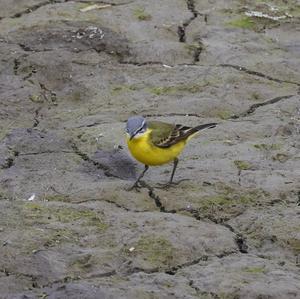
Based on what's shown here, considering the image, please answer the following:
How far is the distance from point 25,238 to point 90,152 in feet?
5.17

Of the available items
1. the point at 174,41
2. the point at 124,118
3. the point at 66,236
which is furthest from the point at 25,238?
the point at 174,41

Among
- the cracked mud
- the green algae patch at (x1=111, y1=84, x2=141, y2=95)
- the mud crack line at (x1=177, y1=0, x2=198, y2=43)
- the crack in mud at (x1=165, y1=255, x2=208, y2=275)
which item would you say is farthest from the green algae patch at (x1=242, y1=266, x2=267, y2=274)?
the mud crack line at (x1=177, y1=0, x2=198, y2=43)

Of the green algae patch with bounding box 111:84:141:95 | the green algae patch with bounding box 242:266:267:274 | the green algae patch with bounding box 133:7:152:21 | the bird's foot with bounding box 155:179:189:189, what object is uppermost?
the green algae patch with bounding box 242:266:267:274

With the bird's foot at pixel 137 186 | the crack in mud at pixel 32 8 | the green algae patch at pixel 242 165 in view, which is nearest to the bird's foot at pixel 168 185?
the bird's foot at pixel 137 186

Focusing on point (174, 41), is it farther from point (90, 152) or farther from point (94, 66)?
point (90, 152)

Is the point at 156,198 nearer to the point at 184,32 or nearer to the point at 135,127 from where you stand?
the point at 135,127

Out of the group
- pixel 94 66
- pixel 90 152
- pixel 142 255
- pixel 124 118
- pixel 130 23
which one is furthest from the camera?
pixel 130 23

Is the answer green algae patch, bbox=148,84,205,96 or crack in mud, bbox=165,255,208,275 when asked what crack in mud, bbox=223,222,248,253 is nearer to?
crack in mud, bbox=165,255,208,275

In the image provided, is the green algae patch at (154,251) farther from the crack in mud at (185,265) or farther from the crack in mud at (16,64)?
the crack in mud at (16,64)

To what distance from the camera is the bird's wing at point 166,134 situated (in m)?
6.42

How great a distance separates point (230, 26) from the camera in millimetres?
9203

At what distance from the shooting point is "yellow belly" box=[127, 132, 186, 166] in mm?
6359

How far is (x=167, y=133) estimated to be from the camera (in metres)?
6.48

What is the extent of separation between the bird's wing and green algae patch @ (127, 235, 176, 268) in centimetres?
104
